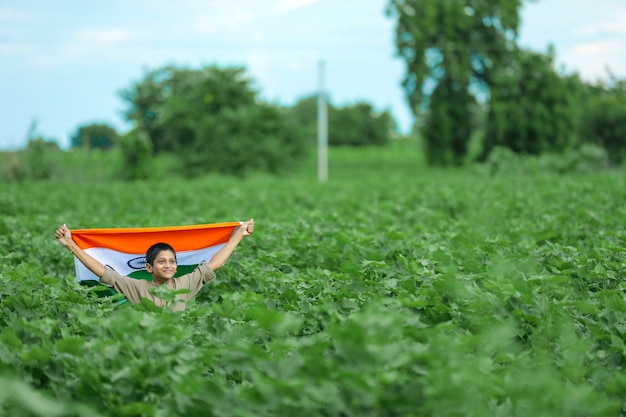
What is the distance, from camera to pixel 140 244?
6430mm

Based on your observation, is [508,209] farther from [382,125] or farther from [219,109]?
[382,125]

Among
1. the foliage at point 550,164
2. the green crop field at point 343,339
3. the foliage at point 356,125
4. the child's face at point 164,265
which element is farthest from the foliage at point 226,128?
the foliage at point 356,125

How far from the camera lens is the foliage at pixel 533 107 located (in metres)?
45.2

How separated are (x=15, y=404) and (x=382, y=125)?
92.7 metres

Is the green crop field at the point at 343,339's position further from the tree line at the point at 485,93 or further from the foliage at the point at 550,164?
the tree line at the point at 485,93

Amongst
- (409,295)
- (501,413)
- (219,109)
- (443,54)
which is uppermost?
(443,54)

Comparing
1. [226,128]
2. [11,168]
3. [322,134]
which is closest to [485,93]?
[322,134]

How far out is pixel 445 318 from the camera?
184 inches

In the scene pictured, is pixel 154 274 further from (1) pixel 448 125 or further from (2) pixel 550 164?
(1) pixel 448 125

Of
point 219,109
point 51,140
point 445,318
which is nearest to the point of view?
point 445,318

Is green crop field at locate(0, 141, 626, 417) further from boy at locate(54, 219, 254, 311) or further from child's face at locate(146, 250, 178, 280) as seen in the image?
child's face at locate(146, 250, 178, 280)

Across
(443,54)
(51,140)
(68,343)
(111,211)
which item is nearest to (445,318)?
(68,343)

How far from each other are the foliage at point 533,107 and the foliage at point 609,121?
0.77 m

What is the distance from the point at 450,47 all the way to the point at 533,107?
19.5 feet
